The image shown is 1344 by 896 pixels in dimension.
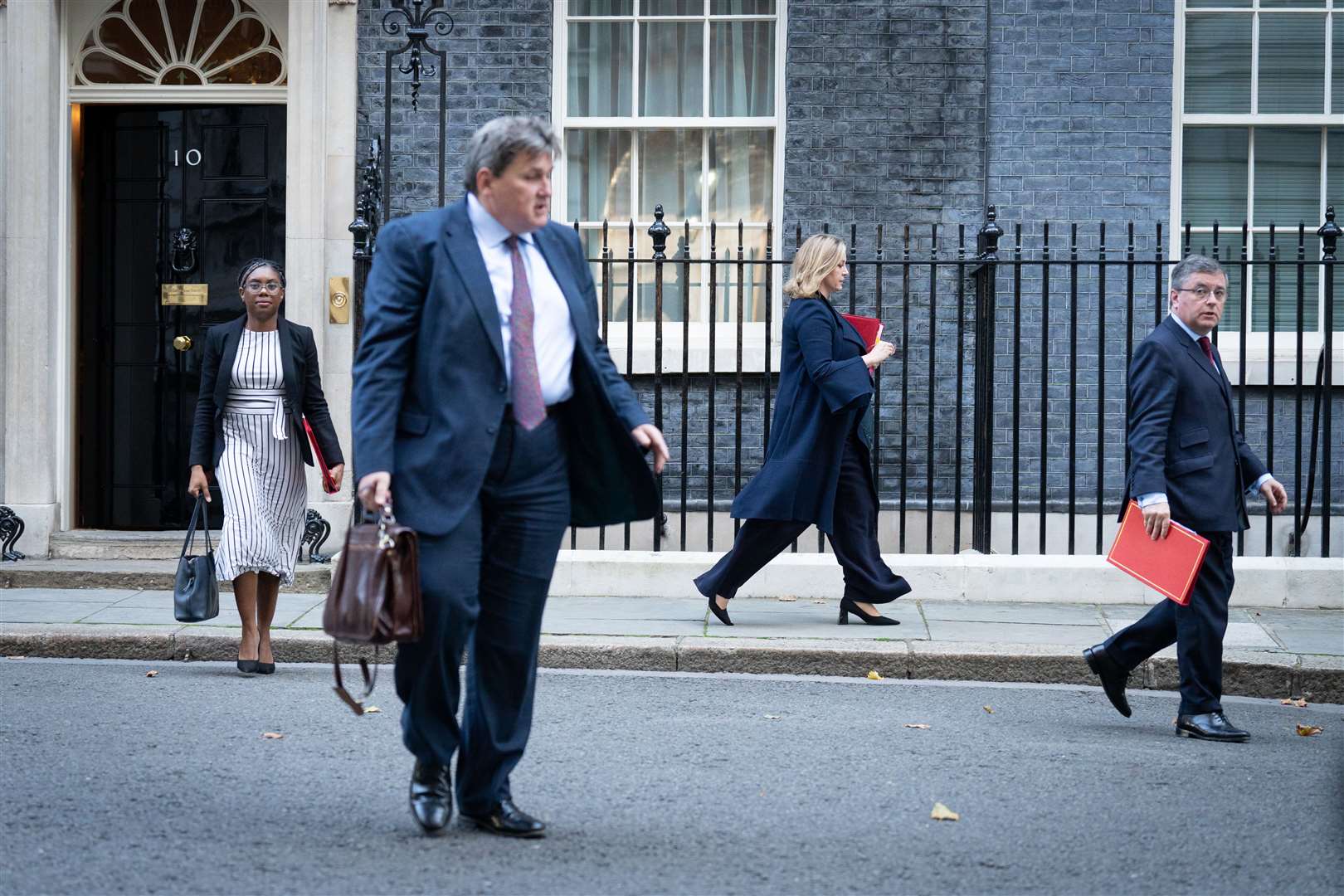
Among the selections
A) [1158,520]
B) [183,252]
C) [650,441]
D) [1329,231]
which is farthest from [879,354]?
[183,252]

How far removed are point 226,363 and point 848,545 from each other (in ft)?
9.99

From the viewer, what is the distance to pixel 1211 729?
19.9 feet

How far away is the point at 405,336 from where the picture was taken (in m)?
4.27

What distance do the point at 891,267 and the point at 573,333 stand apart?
21.4 feet

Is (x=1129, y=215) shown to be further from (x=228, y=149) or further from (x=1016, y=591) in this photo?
(x=228, y=149)

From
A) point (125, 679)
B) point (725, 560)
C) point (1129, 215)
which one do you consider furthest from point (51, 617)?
point (1129, 215)

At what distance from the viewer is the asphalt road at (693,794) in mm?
4203

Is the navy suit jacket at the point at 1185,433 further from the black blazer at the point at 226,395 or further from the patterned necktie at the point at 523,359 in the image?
the black blazer at the point at 226,395

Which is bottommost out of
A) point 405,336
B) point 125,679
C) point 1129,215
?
point 125,679

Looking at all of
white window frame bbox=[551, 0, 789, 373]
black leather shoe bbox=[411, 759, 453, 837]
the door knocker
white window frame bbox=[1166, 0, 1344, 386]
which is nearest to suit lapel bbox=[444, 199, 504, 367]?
black leather shoe bbox=[411, 759, 453, 837]

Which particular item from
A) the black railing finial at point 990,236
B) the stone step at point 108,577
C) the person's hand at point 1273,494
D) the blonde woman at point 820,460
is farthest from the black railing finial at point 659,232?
the person's hand at point 1273,494

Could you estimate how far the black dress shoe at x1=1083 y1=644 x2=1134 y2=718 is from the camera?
631cm

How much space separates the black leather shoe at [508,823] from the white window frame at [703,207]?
6345mm

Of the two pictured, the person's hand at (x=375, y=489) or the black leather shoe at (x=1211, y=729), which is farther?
the black leather shoe at (x=1211, y=729)
